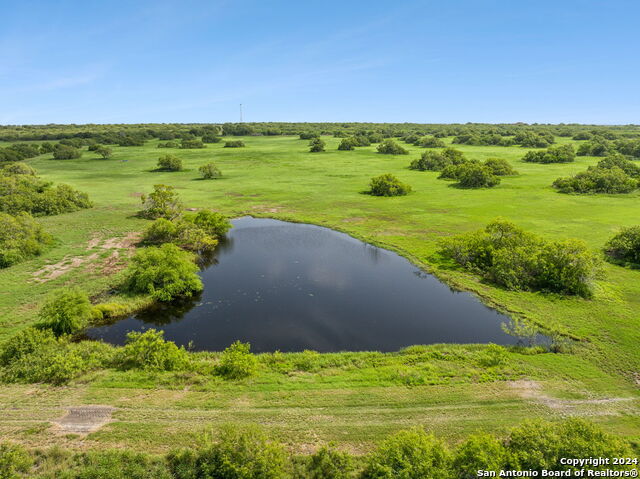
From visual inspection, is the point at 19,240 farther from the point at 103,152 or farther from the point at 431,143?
the point at 431,143

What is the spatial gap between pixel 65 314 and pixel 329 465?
72.2ft

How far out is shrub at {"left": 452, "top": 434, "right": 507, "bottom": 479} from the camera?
43.6 ft

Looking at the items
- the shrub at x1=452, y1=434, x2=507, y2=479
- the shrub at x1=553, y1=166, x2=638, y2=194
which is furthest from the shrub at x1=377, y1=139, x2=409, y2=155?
the shrub at x1=452, y1=434, x2=507, y2=479

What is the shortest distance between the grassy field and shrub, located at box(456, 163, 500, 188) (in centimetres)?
1134

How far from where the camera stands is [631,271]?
35.9 m

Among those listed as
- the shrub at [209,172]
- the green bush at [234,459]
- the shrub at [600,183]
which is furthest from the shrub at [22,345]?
the shrub at [600,183]

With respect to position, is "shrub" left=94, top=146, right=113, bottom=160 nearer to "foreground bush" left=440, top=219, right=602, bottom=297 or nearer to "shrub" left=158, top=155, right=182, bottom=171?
"shrub" left=158, top=155, right=182, bottom=171

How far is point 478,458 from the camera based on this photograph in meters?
13.4

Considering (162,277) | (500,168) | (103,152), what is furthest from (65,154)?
(500,168)

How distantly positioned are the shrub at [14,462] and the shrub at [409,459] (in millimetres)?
14034

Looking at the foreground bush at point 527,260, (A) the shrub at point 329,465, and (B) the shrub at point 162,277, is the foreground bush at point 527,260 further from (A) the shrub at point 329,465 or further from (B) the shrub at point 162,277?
(B) the shrub at point 162,277

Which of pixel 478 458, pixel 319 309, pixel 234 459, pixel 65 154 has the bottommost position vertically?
pixel 319 309

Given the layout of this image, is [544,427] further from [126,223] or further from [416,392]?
[126,223]

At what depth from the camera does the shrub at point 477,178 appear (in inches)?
3083
